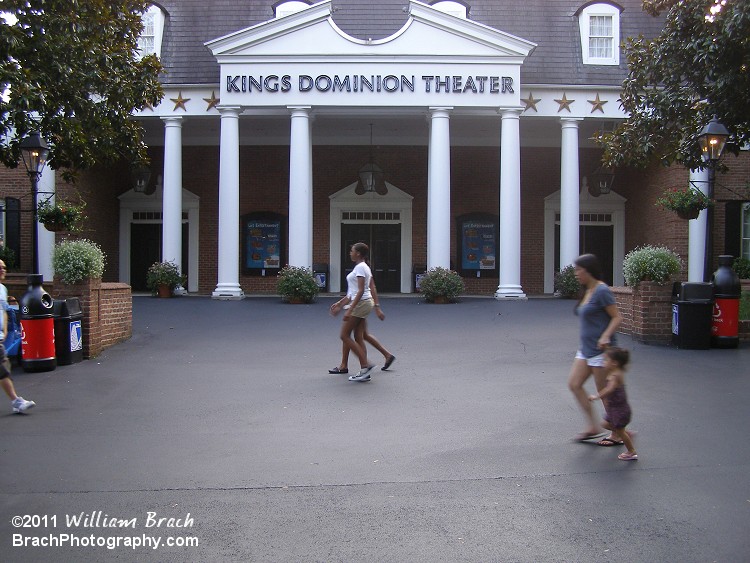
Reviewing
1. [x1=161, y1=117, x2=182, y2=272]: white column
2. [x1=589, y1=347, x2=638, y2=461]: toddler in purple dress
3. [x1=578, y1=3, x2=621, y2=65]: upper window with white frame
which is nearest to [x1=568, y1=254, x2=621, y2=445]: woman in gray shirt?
[x1=589, y1=347, x2=638, y2=461]: toddler in purple dress

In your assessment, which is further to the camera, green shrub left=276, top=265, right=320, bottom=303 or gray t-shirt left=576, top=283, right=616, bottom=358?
green shrub left=276, top=265, right=320, bottom=303

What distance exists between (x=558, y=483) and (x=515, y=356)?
6.12m

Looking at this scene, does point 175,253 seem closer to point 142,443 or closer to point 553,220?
point 553,220

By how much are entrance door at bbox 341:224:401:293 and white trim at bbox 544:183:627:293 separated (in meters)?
4.86

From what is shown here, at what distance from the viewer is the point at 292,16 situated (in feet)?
65.2

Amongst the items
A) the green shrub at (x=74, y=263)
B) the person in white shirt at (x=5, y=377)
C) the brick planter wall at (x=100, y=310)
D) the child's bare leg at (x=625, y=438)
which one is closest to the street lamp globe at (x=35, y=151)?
the green shrub at (x=74, y=263)

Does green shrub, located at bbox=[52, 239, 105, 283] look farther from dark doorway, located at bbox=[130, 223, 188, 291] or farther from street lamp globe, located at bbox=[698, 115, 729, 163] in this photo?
dark doorway, located at bbox=[130, 223, 188, 291]

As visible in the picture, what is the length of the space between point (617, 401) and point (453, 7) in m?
19.1

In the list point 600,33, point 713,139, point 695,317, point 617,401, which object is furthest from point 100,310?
point 600,33

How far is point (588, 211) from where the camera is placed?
2477 cm

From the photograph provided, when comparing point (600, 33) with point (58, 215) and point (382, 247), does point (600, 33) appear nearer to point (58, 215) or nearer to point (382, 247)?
point (382, 247)

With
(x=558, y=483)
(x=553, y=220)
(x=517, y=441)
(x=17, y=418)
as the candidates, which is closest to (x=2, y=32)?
(x=17, y=418)

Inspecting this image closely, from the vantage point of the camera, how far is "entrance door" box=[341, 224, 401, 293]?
24719 millimetres

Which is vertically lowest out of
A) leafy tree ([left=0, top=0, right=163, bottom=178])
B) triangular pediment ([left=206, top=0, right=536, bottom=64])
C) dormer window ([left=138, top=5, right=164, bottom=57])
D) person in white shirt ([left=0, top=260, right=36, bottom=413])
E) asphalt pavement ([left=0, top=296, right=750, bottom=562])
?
asphalt pavement ([left=0, top=296, right=750, bottom=562])
